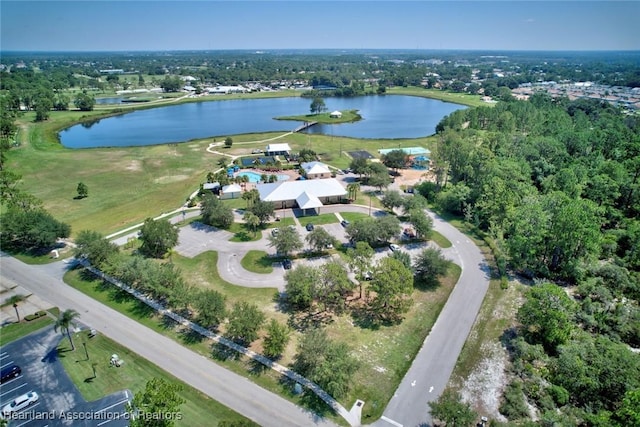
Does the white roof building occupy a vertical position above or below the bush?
above

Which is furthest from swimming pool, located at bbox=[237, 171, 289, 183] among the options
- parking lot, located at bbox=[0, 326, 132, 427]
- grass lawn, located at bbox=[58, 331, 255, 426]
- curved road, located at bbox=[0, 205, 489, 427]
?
parking lot, located at bbox=[0, 326, 132, 427]

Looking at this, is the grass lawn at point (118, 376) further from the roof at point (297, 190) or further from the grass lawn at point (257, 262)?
the roof at point (297, 190)

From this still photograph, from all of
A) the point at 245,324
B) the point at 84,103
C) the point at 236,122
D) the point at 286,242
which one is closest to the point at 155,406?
the point at 245,324

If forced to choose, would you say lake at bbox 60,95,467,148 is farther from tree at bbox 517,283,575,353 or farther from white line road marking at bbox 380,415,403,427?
white line road marking at bbox 380,415,403,427

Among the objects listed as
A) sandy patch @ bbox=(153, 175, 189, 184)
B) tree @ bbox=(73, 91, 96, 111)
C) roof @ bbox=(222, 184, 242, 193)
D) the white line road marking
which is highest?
tree @ bbox=(73, 91, 96, 111)

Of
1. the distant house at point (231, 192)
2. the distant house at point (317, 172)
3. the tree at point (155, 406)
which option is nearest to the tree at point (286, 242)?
the tree at point (155, 406)

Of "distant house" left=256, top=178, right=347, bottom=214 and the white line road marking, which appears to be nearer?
the white line road marking
